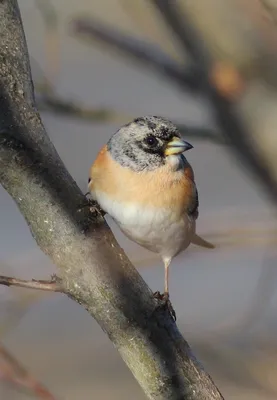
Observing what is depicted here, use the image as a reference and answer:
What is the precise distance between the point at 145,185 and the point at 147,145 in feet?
0.61

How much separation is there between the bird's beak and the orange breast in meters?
0.06

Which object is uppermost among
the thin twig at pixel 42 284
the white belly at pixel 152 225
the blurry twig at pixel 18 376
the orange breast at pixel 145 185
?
the orange breast at pixel 145 185

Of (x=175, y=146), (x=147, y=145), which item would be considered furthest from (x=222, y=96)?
(x=147, y=145)

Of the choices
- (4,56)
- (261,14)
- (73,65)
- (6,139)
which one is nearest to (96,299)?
(6,139)

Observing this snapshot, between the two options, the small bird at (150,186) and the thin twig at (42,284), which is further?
the small bird at (150,186)

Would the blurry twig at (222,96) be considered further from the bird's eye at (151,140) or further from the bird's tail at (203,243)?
the bird's tail at (203,243)

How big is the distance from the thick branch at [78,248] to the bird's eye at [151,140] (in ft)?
3.84

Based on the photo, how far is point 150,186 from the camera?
9.12 ft

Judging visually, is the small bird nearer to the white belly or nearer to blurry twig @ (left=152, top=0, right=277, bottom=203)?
the white belly

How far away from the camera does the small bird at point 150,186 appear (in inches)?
106

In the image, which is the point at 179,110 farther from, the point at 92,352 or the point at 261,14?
the point at 261,14

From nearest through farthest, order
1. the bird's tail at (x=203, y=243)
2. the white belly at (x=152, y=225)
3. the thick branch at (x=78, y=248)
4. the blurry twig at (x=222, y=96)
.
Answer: the thick branch at (x=78, y=248) → the blurry twig at (x=222, y=96) → the white belly at (x=152, y=225) → the bird's tail at (x=203, y=243)

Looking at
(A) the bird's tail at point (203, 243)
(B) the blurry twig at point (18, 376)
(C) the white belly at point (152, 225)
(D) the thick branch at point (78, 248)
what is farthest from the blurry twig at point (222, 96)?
(A) the bird's tail at point (203, 243)

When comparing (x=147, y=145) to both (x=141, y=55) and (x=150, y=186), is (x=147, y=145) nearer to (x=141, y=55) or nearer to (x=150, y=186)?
(x=150, y=186)
